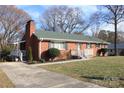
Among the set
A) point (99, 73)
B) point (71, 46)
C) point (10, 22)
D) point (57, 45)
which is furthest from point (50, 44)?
point (10, 22)

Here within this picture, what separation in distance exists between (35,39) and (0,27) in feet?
65.6

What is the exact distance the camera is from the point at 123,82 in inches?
411

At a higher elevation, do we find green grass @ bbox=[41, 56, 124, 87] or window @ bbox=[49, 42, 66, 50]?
window @ bbox=[49, 42, 66, 50]

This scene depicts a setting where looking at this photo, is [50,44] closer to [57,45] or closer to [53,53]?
[57,45]

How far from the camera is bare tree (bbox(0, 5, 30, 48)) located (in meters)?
45.9

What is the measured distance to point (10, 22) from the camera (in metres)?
47.1

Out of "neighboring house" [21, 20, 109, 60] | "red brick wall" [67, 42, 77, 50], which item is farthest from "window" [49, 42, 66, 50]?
"red brick wall" [67, 42, 77, 50]

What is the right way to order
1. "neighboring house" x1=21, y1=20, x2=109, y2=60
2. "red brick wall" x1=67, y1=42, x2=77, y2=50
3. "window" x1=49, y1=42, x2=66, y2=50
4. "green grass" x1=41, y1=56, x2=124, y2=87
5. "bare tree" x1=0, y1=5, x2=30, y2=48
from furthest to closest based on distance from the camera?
"bare tree" x1=0, y1=5, x2=30, y2=48 → "red brick wall" x1=67, y1=42, x2=77, y2=50 → "window" x1=49, y1=42, x2=66, y2=50 → "neighboring house" x1=21, y1=20, x2=109, y2=60 → "green grass" x1=41, y1=56, x2=124, y2=87

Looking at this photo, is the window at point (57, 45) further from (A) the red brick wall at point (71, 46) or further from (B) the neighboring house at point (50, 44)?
(A) the red brick wall at point (71, 46)

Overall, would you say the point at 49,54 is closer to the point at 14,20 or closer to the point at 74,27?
the point at 14,20

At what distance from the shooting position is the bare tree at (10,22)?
45938mm

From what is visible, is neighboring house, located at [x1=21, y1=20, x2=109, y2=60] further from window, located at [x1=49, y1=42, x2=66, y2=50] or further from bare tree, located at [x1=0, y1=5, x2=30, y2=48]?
bare tree, located at [x1=0, y1=5, x2=30, y2=48]

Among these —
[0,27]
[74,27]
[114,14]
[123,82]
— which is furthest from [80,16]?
[123,82]
